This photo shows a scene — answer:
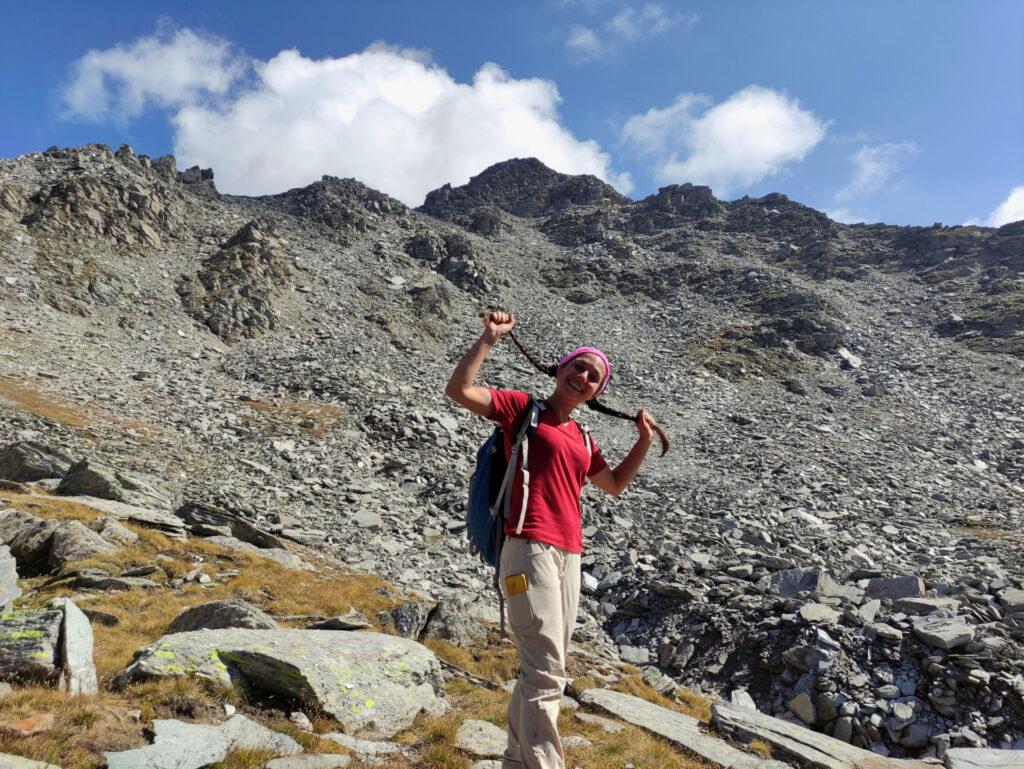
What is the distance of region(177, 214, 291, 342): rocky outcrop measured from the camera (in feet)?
127

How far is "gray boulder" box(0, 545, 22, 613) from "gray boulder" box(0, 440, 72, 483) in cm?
792

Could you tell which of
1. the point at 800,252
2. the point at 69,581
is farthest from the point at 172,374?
the point at 800,252

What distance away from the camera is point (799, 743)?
680 centimetres

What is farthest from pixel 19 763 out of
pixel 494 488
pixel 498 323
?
pixel 498 323

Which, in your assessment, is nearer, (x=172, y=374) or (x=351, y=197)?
(x=172, y=374)

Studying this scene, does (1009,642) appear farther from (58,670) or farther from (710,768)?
(58,670)

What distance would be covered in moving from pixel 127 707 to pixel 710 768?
→ 542 centimetres

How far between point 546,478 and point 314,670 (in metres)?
3.45

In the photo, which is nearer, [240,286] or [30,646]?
[30,646]

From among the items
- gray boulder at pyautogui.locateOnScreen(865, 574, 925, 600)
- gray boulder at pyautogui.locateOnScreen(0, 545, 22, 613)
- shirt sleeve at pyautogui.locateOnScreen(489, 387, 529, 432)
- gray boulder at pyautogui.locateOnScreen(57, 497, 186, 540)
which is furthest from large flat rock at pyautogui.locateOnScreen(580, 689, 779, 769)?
gray boulder at pyautogui.locateOnScreen(57, 497, 186, 540)

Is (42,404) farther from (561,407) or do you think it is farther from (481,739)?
(561,407)

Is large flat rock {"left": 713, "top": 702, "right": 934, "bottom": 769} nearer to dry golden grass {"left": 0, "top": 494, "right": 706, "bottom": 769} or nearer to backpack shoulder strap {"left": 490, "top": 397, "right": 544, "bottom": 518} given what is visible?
dry golden grass {"left": 0, "top": 494, "right": 706, "bottom": 769}

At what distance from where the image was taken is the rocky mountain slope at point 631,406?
1141cm

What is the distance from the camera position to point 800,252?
83.0 metres
